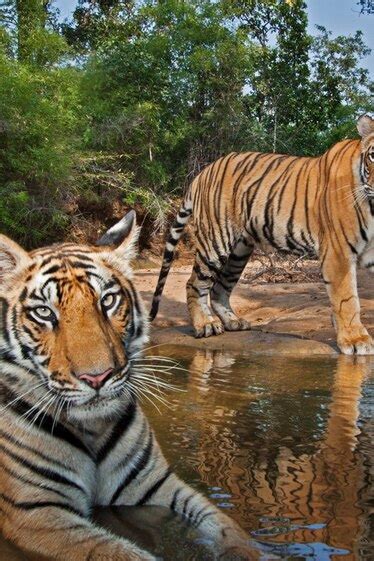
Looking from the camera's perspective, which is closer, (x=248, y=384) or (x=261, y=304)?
(x=248, y=384)

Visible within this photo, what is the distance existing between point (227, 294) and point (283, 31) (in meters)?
16.3

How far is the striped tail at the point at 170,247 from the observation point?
8213mm

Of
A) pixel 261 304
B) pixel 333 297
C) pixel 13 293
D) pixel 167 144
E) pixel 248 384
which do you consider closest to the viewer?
pixel 13 293

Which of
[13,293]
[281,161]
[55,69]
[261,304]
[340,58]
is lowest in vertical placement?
[261,304]

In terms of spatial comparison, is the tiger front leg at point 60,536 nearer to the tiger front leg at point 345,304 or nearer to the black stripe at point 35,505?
the black stripe at point 35,505

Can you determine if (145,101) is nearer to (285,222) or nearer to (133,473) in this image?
(285,222)

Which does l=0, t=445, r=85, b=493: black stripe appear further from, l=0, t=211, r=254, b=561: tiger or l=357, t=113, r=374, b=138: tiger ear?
l=357, t=113, r=374, b=138: tiger ear

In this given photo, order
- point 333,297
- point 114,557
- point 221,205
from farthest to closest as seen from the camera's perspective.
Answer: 1. point 221,205
2. point 333,297
3. point 114,557

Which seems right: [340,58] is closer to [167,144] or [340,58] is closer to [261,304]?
[167,144]

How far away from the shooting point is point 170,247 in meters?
8.45

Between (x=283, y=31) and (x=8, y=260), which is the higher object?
(x=283, y=31)

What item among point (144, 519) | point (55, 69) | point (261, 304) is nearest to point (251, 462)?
point (144, 519)

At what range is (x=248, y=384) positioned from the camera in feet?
17.5

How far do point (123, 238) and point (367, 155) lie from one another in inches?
177
